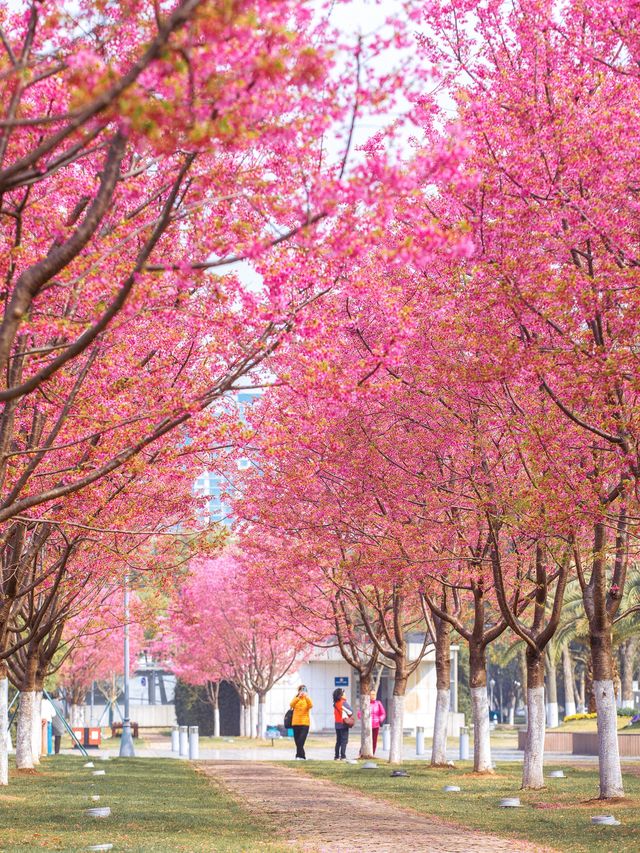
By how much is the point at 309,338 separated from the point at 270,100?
3161 mm

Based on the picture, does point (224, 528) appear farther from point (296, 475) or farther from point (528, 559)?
point (528, 559)

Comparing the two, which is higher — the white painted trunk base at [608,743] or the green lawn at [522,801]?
the white painted trunk base at [608,743]

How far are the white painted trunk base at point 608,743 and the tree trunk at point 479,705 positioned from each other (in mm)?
6570

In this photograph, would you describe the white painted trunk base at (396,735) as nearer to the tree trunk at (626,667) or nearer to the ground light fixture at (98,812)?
the ground light fixture at (98,812)

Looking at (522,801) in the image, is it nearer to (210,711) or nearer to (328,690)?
(328,690)

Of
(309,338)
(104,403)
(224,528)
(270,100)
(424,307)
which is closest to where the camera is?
(270,100)

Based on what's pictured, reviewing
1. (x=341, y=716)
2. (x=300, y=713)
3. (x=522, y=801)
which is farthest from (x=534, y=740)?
(x=300, y=713)

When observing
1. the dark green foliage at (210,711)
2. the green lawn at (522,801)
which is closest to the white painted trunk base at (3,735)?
the green lawn at (522,801)

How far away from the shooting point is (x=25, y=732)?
25.5 m

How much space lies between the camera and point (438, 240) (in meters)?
7.97

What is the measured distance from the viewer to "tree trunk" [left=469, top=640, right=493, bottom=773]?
23.3 metres

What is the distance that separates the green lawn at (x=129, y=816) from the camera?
12285mm

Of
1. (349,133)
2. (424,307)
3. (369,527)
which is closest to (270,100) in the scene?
(349,133)

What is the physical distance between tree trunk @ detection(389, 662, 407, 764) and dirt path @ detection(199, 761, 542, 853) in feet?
19.1
